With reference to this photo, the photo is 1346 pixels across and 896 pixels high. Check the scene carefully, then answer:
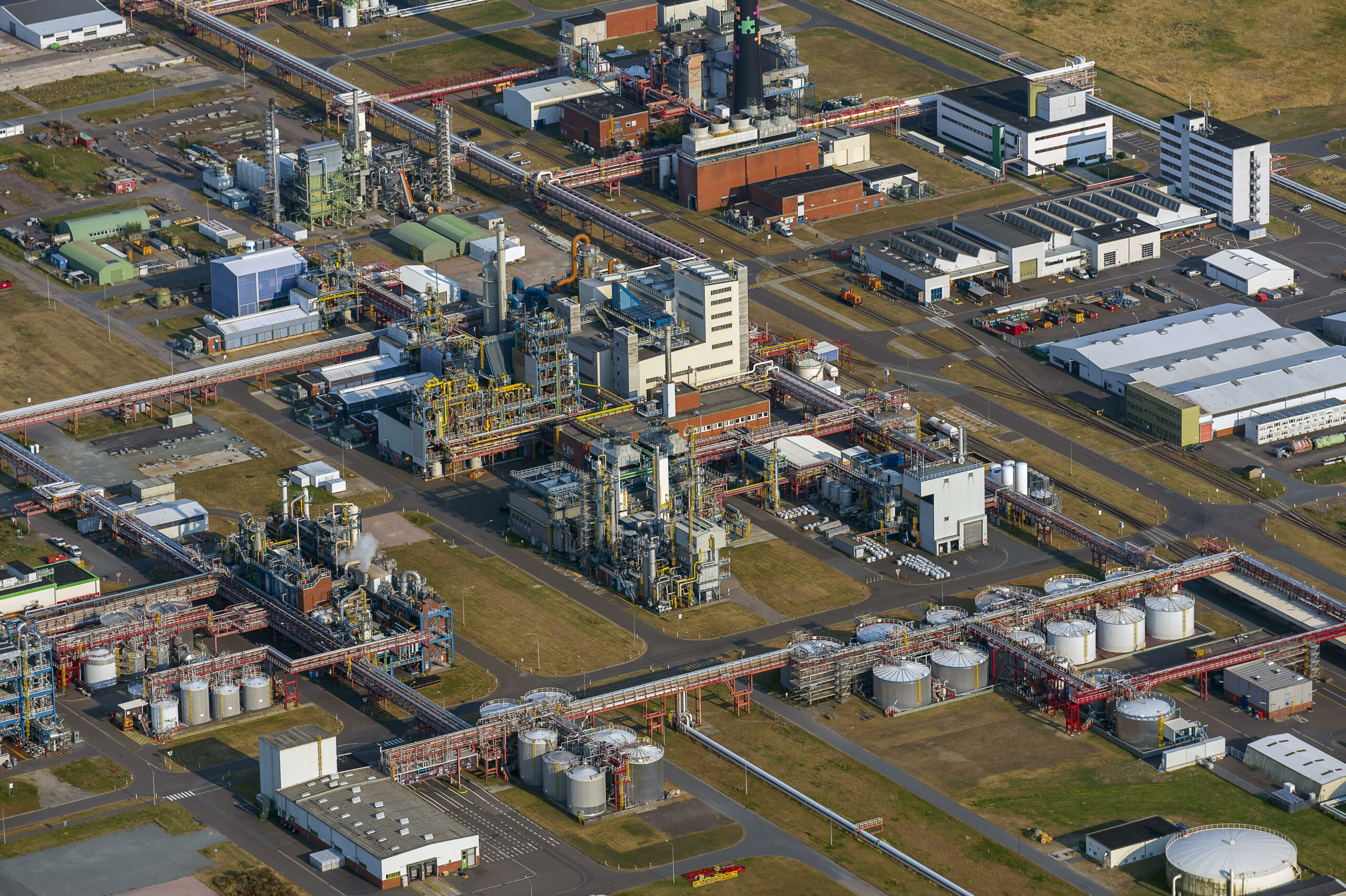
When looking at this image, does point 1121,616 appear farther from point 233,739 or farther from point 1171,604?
point 233,739

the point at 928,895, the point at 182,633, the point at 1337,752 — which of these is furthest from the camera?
the point at 182,633

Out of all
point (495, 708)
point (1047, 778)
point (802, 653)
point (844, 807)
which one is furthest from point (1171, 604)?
point (495, 708)

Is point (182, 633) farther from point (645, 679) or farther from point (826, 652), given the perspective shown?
point (826, 652)

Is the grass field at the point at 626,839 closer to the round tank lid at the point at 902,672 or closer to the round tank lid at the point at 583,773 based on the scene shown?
the round tank lid at the point at 583,773

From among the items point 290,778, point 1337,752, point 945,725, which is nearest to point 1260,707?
point 1337,752

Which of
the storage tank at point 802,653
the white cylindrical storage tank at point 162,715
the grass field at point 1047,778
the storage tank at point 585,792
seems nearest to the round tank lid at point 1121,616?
the grass field at point 1047,778

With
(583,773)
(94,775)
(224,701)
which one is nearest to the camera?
(583,773)
